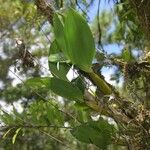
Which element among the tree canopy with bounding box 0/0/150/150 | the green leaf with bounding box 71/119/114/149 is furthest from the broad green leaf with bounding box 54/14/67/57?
the green leaf with bounding box 71/119/114/149

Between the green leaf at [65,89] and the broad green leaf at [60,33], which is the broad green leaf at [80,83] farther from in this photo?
the broad green leaf at [60,33]

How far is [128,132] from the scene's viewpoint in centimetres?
105

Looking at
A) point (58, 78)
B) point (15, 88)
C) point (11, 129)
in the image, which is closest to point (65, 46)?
point (58, 78)

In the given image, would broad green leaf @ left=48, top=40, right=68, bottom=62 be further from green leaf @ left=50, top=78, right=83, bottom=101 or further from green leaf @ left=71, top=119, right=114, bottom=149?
green leaf @ left=71, top=119, right=114, bottom=149

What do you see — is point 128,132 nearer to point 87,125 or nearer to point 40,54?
point 87,125

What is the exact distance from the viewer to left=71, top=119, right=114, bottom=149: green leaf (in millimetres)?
1095

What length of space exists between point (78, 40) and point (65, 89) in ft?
0.48

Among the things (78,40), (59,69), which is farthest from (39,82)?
(78,40)

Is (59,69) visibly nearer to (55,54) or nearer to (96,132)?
(55,54)

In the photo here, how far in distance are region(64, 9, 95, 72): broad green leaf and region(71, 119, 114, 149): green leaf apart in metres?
0.16

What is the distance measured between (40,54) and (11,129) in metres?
6.33

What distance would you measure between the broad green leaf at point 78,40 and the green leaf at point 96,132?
0.16m

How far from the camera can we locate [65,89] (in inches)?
42.0

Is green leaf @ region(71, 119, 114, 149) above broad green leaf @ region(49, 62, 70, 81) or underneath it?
underneath
